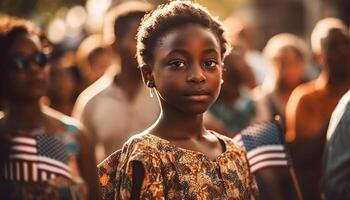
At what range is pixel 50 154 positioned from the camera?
6.79 m

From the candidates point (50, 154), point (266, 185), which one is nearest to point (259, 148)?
point (266, 185)

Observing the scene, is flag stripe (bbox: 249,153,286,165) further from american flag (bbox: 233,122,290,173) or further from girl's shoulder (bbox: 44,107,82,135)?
girl's shoulder (bbox: 44,107,82,135)

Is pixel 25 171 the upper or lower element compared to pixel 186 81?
upper

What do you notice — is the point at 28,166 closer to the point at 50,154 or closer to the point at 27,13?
the point at 50,154

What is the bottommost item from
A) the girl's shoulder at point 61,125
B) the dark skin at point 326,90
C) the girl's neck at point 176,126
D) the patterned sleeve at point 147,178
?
the patterned sleeve at point 147,178

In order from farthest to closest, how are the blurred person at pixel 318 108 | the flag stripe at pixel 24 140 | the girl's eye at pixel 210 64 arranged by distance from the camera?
the blurred person at pixel 318 108, the flag stripe at pixel 24 140, the girl's eye at pixel 210 64

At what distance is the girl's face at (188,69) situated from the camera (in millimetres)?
5145

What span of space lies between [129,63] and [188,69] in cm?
379

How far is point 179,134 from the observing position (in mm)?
5254

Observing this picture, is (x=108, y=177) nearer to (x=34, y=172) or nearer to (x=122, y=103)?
(x=34, y=172)

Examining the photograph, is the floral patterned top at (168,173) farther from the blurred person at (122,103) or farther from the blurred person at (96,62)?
the blurred person at (96,62)

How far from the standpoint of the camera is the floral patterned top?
16.4ft

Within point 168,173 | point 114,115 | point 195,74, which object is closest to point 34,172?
point 168,173

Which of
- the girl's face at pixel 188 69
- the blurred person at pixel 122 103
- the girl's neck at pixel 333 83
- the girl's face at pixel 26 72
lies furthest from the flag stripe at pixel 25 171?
the girl's neck at pixel 333 83
